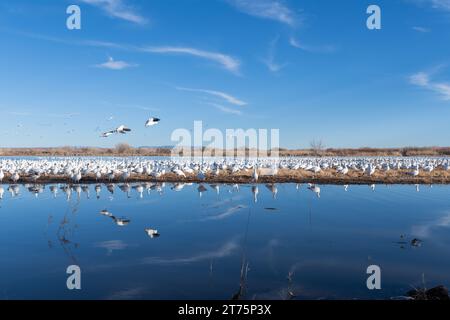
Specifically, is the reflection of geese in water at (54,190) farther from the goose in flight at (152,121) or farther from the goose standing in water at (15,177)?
the goose in flight at (152,121)

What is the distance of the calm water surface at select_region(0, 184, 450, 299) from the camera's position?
8195 millimetres

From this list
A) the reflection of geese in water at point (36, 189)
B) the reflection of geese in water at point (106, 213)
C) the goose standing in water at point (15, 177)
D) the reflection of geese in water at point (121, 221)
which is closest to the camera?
the reflection of geese in water at point (121, 221)

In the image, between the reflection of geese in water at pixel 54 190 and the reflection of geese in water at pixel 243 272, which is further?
the reflection of geese in water at pixel 54 190

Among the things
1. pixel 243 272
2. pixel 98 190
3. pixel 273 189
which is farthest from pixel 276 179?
pixel 243 272

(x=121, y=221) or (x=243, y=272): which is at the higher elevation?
(x=121, y=221)

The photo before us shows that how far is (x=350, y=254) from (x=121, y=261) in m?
5.42

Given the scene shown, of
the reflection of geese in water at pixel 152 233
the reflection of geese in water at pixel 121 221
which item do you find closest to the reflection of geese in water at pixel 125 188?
the reflection of geese in water at pixel 121 221

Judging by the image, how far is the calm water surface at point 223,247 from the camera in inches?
323

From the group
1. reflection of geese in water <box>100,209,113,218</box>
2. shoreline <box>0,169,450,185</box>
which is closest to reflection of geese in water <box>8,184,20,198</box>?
shoreline <box>0,169,450,185</box>

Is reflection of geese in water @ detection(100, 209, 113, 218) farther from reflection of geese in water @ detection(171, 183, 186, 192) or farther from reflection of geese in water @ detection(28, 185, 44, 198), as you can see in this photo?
reflection of geese in water @ detection(171, 183, 186, 192)

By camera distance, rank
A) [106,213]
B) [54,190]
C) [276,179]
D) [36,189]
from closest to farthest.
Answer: [106,213] → [54,190] → [36,189] → [276,179]

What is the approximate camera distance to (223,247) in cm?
1120

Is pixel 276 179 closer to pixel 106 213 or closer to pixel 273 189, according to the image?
pixel 273 189
